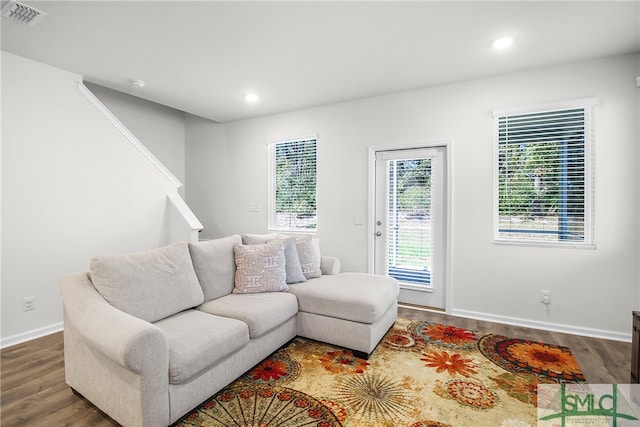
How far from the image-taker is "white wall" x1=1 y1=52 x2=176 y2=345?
2850 millimetres

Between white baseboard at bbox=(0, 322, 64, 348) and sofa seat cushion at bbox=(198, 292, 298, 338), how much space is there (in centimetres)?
183

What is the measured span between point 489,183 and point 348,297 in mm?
Answer: 2048

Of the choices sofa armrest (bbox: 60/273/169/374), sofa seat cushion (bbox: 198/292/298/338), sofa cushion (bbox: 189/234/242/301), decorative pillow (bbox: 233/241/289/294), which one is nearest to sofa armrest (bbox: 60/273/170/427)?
sofa armrest (bbox: 60/273/169/374)

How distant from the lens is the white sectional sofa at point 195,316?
1.61 metres

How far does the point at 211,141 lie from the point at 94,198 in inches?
90.4

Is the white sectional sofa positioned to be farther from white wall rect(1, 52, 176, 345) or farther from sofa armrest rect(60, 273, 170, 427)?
white wall rect(1, 52, 176, 345)

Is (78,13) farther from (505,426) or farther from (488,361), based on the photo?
(488,361)

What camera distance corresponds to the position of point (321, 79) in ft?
11.5

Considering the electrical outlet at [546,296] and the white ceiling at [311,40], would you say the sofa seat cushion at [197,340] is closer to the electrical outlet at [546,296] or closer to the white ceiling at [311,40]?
the white ceiling at [311,40]

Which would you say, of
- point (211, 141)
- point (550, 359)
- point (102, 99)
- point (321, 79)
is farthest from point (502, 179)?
point (102, 99)

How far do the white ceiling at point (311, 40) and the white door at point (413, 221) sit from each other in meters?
0.91

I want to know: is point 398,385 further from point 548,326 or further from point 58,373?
point 58,373

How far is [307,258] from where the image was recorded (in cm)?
325

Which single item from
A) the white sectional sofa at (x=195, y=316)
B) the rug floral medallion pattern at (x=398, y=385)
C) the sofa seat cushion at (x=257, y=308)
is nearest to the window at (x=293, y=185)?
the white sectional sofa at (x=195, y=316)
